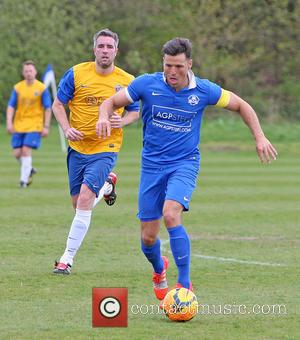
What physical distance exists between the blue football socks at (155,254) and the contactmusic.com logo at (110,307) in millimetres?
2052

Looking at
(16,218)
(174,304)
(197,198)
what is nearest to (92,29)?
(197,198)

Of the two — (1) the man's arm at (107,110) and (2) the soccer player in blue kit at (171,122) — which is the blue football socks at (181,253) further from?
(1) the man's arm at (107,110)

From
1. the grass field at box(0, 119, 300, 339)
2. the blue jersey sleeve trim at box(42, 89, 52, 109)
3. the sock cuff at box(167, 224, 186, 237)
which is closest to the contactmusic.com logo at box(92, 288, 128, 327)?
the grass field at box(0, 119, 300, 339)

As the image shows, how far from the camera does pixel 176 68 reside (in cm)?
903

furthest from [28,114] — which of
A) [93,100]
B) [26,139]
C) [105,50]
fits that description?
[105,50]

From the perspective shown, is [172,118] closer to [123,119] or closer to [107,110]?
[107,110]

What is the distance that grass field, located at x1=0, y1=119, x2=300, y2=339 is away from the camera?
27.3 ft

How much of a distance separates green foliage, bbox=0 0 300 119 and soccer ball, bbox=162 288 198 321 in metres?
37.3

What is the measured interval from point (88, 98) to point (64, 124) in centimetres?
54

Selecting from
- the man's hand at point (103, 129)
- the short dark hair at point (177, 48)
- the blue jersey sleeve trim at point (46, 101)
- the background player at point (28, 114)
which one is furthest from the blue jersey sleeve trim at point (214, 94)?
the background player at point (28, 114)

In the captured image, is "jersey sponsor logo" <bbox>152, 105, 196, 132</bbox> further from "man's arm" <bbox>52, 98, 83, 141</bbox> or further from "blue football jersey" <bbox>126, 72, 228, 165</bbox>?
"man's arm" <bbox>52, 98, 83, 141</bbox>

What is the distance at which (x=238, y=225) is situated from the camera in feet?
51.9

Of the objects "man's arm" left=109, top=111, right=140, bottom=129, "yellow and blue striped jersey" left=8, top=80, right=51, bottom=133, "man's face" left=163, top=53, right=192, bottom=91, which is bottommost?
"yellow and blue striped jersey" left=8, top=80, right=51, bottom=133

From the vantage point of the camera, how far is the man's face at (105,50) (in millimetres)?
11305
